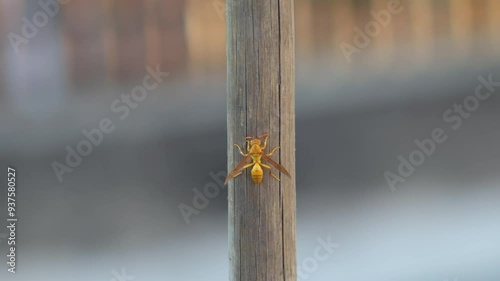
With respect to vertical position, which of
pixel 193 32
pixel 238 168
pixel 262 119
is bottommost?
pixel 238 168

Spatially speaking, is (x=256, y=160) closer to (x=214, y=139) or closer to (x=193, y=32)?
(x=214, y=139)

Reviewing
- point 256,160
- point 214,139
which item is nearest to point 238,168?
point 256,160

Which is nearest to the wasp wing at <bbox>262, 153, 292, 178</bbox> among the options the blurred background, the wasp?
the wasp

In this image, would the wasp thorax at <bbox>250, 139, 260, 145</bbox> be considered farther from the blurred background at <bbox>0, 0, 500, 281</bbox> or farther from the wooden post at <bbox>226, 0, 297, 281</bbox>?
the blurred background at <bbox>0, 0, 500, 281</bbox>

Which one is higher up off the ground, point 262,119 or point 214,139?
point 214,139

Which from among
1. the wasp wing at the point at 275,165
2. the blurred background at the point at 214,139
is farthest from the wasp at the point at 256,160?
the blurred background at the point at 214,139

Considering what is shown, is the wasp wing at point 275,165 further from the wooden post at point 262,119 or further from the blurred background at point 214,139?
the blurred background at point 214,139
